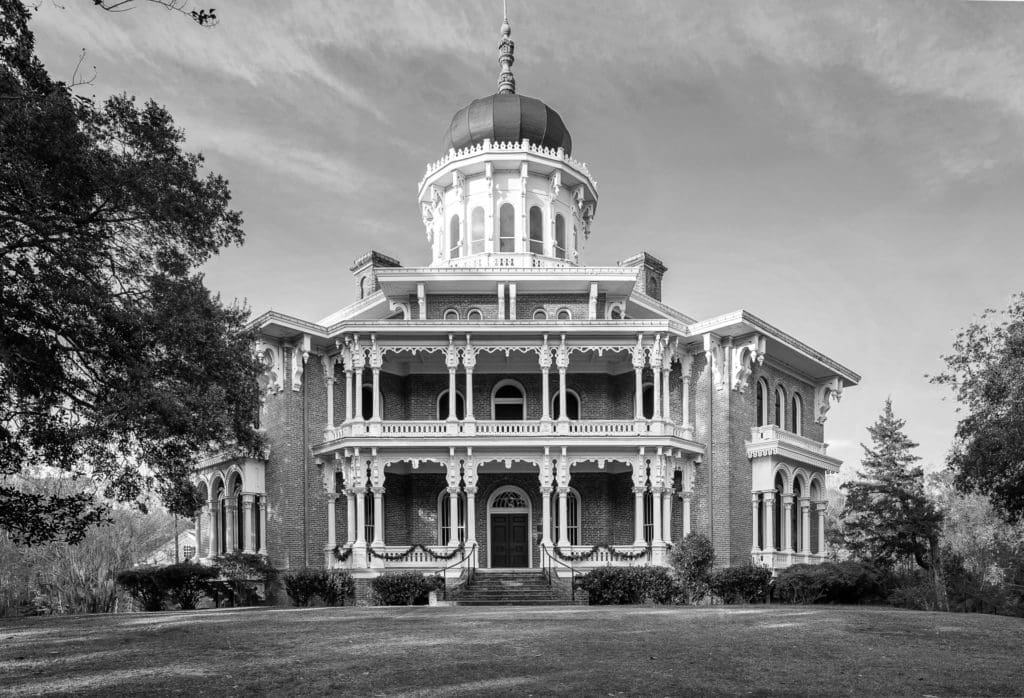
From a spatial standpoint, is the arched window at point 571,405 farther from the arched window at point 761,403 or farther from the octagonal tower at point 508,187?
the arched window at point 761,403

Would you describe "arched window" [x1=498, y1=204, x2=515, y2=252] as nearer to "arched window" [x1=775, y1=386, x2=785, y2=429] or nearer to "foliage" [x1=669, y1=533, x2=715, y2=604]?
"arched window" [x1=775, y1=386, x2=785, y2=429]

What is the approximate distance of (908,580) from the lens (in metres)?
27.2

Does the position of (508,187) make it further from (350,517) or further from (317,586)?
(317,586)

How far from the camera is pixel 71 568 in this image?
31.6 m

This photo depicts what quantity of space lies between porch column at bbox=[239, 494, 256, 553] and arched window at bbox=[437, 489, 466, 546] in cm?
585

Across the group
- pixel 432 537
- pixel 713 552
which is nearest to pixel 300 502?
pixel 432 537

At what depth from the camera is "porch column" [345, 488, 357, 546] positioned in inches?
1169

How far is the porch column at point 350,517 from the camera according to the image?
29688 millimetres

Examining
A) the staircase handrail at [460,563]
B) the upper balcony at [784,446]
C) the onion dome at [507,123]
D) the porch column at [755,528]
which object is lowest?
the staircase handrail at [460,563]

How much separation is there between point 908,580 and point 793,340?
8.64 metres

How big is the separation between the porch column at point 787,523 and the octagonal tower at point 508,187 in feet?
37.2

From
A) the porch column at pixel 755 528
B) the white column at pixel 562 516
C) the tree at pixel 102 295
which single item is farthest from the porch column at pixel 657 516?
the tree at pixel 102 295

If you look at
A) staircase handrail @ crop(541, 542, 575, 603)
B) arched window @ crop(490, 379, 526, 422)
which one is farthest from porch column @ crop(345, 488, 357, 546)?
staircase handrail @ crop(541, 542, 575, 603)

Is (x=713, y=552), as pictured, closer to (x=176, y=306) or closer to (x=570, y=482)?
(x=570, y=482)
